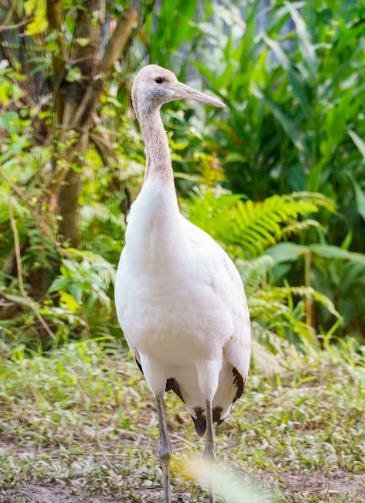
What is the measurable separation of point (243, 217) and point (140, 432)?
2578 mm

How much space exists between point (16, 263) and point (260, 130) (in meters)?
3.18

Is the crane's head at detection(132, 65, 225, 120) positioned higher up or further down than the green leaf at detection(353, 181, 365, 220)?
higher up

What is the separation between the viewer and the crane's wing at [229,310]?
13.5 feet

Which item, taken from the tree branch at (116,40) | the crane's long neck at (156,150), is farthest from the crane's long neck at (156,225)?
the tree branch at (116,40)

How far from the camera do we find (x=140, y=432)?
546 cm

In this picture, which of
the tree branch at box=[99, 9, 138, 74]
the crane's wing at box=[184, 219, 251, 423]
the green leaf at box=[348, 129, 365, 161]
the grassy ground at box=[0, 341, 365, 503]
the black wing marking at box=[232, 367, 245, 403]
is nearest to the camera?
the crane's wing at box=[184, 219, 251, 423]

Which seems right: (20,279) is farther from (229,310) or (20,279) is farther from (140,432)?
(229,310)

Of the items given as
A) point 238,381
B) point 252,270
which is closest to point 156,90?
point 238,381

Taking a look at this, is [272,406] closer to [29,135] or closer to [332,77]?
[29,135]

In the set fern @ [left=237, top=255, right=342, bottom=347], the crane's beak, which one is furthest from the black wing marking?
fern @ [left=237, top=255, right=342, bottom=347]

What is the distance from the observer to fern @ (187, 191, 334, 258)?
7453 mm

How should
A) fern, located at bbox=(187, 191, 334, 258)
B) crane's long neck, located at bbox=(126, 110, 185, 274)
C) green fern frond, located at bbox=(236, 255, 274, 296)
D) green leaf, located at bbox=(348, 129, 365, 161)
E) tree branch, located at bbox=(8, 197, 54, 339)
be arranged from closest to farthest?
crane's long neck, located at bbox=(126, 110, 185, 274)
tree branch, located at bbox=(8, 197, 54, 339)
green fern frond, located at bbox=(236, 255, 274, 296)
fern, located at bbox=(187, 191, 334, 258)
green leaf, located at bbox=(348, 129, 365, 161)

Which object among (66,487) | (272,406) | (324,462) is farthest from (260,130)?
(66,487)

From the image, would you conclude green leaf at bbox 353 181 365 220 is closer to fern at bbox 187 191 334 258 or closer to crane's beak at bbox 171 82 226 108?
fern at bbox 187 191 334 258
